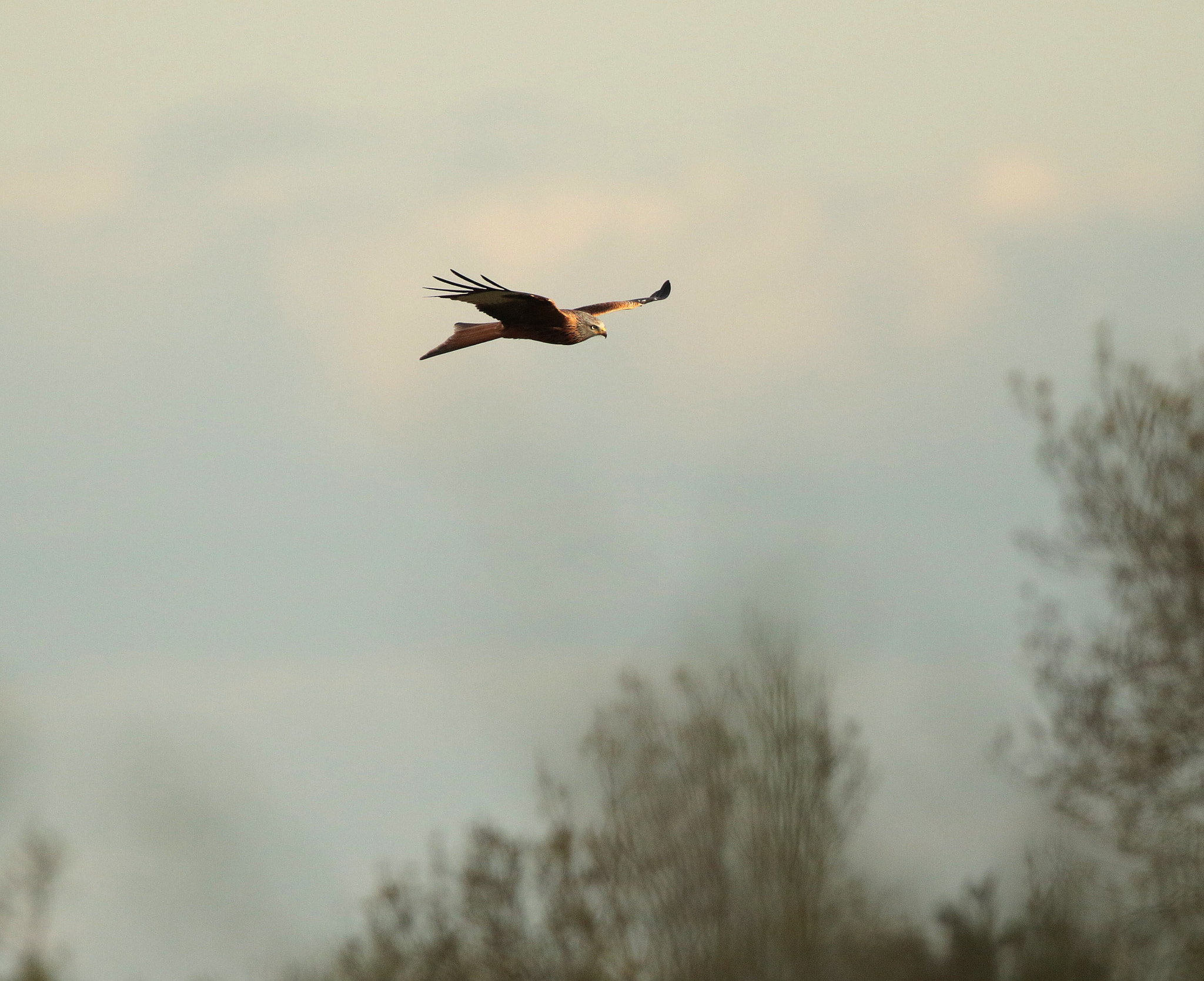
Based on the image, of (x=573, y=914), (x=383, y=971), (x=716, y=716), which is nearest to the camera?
(x=716, y=716)

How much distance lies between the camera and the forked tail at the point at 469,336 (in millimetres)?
12609

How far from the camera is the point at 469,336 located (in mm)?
12750

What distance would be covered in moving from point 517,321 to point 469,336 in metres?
0.44

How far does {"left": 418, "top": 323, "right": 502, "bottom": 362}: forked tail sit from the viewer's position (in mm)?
12609

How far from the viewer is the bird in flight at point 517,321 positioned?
12320 mm

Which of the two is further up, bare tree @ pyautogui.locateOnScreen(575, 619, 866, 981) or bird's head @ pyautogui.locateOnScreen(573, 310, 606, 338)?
bird's head @ pyautogui.locateOnScreen(573, 310, 606, 338)

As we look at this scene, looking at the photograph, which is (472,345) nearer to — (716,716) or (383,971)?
(716,716)

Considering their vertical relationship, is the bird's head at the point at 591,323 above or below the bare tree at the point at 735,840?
above

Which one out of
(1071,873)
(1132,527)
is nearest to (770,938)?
(1071,873)

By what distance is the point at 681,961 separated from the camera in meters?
17.0

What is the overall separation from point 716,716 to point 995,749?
4723 millimetres

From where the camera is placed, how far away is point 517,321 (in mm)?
12984

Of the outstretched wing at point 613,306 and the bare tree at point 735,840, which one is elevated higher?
the outstretched wing at point 613,306

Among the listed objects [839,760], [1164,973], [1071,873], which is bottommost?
[1164,973]
